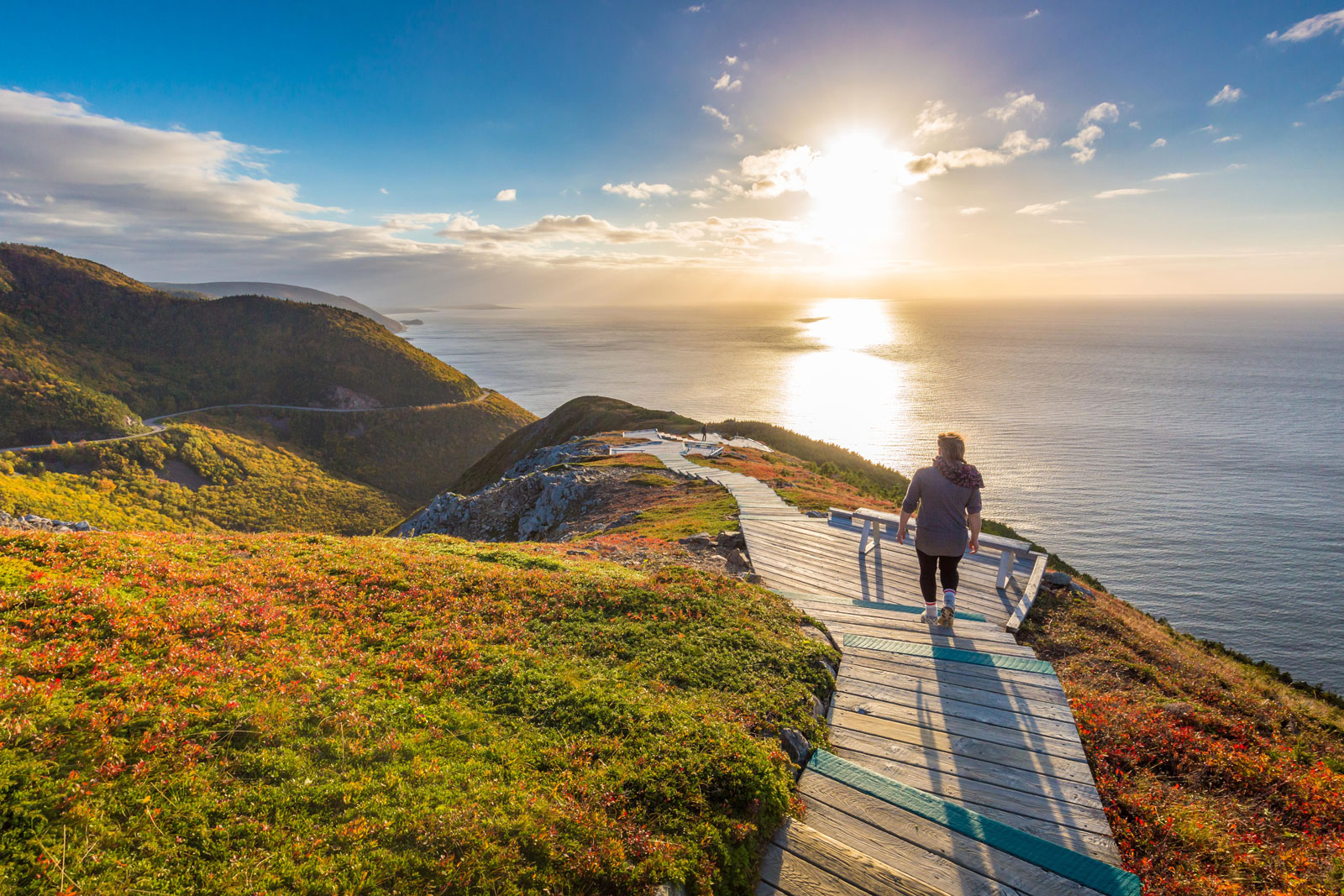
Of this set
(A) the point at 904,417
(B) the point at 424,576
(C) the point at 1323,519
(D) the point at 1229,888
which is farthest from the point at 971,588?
(A) the point at 904,417

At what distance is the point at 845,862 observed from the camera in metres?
4.42

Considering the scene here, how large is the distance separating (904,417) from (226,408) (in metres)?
121

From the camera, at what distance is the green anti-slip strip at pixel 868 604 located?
10039mm

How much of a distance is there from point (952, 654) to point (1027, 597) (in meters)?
4.82

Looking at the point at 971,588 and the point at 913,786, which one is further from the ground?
the point at 913,786

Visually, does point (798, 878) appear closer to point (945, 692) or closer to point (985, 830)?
point (985, 830)

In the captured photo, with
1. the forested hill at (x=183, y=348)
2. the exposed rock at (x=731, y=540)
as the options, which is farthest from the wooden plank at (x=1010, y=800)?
the forested hill at (x=183, y=348)

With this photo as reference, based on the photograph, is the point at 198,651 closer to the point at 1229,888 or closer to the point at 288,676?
the point at 288,676

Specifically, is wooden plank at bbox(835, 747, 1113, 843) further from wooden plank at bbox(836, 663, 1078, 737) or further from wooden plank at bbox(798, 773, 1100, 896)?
wooden plank at bbox(836, 663, 1078, 737)

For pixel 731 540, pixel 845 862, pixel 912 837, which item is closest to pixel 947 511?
pixel 912 837

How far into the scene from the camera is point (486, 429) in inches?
4124

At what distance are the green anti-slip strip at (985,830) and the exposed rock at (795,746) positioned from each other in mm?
148

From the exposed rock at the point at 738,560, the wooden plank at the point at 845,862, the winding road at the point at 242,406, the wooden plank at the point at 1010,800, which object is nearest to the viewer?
the wooden plank at the point at 845,862

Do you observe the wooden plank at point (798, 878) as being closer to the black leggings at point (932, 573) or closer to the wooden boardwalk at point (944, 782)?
the wooden boardwalk at point (944, 782)
